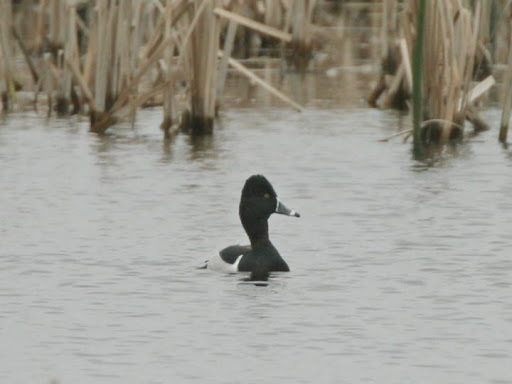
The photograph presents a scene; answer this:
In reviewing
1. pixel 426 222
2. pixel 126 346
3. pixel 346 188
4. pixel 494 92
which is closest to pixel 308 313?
pixel 126 346

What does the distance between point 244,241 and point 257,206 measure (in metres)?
0.76

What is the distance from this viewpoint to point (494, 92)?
65.8 feet

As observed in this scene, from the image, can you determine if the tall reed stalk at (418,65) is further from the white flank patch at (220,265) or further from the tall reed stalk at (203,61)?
the white flank patch at (220,265)

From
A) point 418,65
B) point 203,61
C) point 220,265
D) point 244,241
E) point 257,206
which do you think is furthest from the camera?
point 203,61

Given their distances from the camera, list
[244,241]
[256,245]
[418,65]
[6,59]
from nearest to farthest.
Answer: [256,245]
[244,241]
[418,65]
[6,59]

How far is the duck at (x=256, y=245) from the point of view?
33.7 ft

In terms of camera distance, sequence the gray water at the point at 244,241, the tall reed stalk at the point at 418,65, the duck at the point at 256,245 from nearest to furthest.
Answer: the gray water at the point at 244,241, the duck at the point at 256,245, the tall reed stalk at the point at 418,65

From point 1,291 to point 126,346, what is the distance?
1.65 m

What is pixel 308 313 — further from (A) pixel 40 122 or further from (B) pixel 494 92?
(B) pixel 494 92

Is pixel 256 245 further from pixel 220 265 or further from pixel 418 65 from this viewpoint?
pixel 418 65

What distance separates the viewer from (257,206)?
10.7 meters

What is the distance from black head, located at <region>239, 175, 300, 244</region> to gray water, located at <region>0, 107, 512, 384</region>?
14.4 inches

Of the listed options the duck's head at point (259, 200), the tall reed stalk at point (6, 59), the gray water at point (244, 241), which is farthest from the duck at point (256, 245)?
the tall reed stalk at point (6, 59)

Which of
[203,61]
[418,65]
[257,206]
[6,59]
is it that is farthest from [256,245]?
[6,59]
